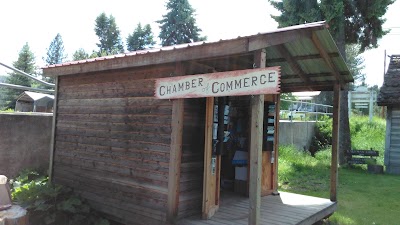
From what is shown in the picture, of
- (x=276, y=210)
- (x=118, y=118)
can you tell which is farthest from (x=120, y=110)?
(x=276, y=210)

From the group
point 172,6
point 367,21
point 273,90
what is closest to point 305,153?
point 367,21

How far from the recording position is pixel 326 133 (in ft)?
56.9

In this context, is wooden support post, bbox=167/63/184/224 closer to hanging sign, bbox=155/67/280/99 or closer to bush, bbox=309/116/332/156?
hanging sign, bbox=155/67/280/99

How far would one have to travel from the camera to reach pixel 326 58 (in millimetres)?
5398

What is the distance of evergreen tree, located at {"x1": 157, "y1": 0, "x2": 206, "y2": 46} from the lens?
31.3 metres

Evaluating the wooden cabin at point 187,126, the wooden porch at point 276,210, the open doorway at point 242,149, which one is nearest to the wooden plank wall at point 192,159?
the wooden cabin at point 187,126

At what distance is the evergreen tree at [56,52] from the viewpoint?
5244cm

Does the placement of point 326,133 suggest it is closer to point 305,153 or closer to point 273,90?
point 305,153

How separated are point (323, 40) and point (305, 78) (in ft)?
6.14

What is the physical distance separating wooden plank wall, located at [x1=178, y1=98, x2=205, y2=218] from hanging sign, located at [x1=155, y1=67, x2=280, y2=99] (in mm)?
447

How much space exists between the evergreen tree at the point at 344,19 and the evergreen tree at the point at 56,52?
4565 centimetres

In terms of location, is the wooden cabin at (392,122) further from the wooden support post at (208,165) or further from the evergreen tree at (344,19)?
the wooden support post at (208,165)

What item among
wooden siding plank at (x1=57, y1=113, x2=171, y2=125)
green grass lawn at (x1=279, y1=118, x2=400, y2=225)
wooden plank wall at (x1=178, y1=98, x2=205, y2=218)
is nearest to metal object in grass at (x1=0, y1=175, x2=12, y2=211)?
wooden siding plank at (x1=57, y1=113, x2=171, y2=125)

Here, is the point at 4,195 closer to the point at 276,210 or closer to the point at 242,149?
the point at 242,149
